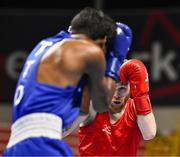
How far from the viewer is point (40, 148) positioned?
290 cm

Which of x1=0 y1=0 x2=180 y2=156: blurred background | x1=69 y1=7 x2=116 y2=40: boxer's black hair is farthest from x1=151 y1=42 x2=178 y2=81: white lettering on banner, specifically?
x1=69 y1=7 x2=116 y2=40: boxer's black hair

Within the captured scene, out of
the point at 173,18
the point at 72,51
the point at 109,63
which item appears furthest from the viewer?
the point at 173,18

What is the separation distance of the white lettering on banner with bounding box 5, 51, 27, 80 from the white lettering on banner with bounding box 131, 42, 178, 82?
137 cm

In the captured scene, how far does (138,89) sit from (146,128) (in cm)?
23

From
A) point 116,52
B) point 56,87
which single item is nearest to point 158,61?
point 116,52

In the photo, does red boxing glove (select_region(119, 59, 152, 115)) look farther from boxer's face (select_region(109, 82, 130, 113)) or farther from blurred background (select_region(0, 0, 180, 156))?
blurred background (select_region(0, 0, 180, 156))

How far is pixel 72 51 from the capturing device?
115 inches

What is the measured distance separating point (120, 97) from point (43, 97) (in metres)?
1.09

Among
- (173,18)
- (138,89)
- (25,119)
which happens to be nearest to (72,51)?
(25,119)

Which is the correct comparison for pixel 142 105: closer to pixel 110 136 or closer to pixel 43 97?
pixel 110 136

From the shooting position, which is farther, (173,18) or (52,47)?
(173,18)

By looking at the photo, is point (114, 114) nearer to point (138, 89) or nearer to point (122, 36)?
point (138, 89)

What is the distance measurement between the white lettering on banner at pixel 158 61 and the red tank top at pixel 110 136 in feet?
13.3

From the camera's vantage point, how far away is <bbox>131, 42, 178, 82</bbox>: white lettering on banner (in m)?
8.02
